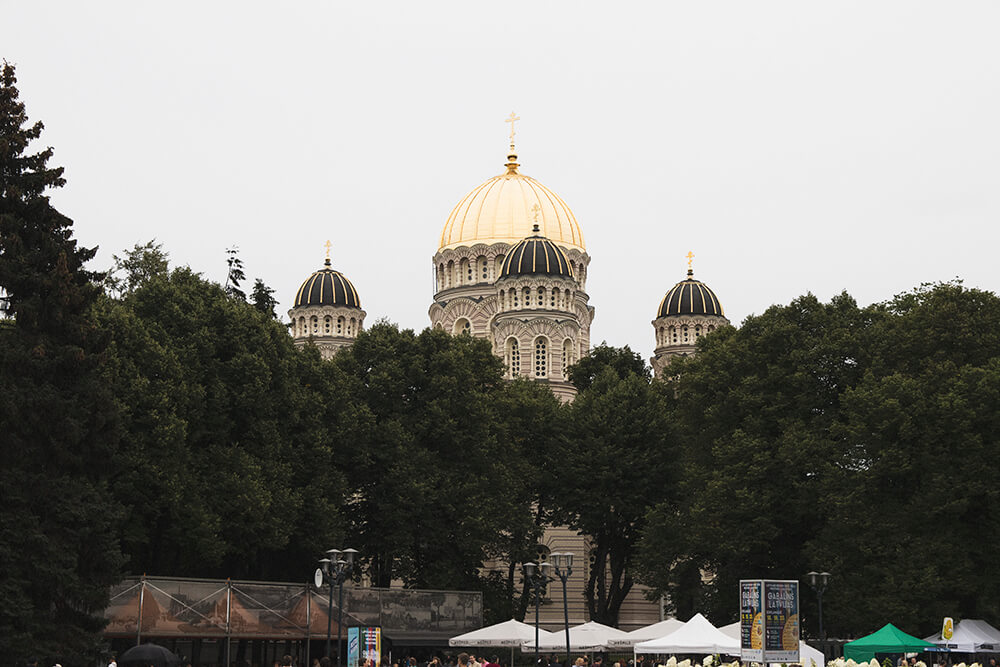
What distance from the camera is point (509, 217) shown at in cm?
8644

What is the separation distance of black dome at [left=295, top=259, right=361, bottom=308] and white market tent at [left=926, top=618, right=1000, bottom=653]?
61.5 m

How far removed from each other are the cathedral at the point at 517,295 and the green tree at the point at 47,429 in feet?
143

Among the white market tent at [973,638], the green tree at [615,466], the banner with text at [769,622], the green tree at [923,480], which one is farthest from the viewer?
the green tree at [615,466]

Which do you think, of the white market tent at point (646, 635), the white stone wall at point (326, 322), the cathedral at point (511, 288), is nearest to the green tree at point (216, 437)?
the white market tent at point (646, 635)

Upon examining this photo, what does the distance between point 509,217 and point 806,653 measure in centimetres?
6211

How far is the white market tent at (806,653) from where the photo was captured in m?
19.0

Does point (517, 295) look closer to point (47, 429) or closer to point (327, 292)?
point (327, 292)

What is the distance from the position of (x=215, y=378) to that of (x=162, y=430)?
3.83 meters

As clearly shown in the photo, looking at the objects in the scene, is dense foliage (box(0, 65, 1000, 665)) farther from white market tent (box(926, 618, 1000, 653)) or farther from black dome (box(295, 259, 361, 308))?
black dome (box(295, 259, 361, 308))

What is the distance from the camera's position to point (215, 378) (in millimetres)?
39875

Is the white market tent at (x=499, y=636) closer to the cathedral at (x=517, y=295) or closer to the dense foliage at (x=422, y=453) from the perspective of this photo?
the dense foliage at (x=422, y=453)

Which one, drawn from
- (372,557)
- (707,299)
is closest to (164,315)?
(372,557)

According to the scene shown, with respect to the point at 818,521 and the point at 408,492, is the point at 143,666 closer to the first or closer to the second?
the point at 408,492

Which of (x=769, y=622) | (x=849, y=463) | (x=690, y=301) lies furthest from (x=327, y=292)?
(x=769, y=622)
